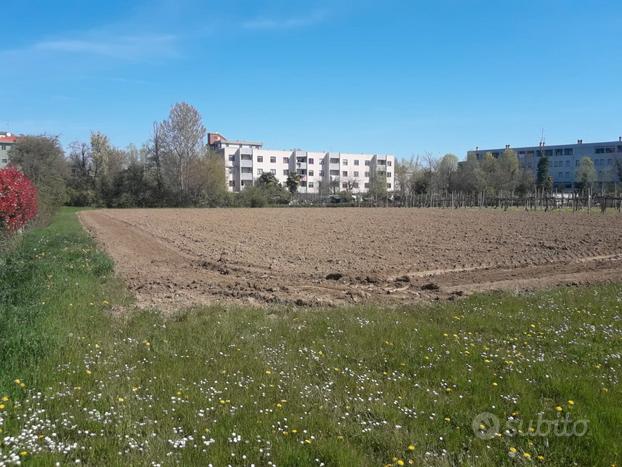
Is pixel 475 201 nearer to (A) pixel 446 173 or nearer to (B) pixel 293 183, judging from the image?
(A) pixel 446 173

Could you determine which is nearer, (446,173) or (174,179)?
(174,179)

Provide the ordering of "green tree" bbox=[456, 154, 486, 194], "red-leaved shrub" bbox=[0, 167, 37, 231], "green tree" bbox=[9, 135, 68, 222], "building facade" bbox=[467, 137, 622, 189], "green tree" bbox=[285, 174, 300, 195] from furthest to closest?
"building facade" bbox=[467, 137, 622, 189] → "green tree" bbox=[285, 174, 300, 195] → "green tree" bbox=[456, 154, 486, 194] → "green tree" bbox=[9, 135, 68, 222] → "red-leaved shrub" bbox=[0, 167, 37, 231]

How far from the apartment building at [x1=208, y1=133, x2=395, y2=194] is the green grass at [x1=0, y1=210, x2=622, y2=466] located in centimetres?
11204

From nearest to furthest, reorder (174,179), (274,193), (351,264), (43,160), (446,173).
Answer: (351,264)
(43,160)
(174,179)
(274,193)
(446,173)

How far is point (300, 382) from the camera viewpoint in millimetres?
5672

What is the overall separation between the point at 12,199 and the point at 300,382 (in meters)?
16.6

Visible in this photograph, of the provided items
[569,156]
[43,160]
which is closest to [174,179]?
[43,160]

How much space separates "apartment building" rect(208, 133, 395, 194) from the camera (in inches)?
4953

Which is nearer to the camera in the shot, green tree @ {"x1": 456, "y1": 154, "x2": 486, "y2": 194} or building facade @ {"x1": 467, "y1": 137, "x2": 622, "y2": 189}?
green tree @ {"x1": 456, "y1": 154, "x2": 486, "y2": 194}

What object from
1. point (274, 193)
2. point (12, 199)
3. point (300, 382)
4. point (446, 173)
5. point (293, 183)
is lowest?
point (300, 382)

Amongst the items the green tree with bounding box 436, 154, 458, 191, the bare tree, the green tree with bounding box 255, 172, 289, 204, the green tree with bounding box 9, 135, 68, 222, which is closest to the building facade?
the green tree with bounding box 436, 154, 458, 191

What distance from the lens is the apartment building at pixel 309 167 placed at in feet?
413

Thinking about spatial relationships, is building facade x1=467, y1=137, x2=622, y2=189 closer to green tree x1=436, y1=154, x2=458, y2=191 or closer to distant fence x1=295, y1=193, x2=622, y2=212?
green tree x1=436, y1=154, x2=458, y2=191

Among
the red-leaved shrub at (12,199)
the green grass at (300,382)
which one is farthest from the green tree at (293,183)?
the green grass at (300,382)
